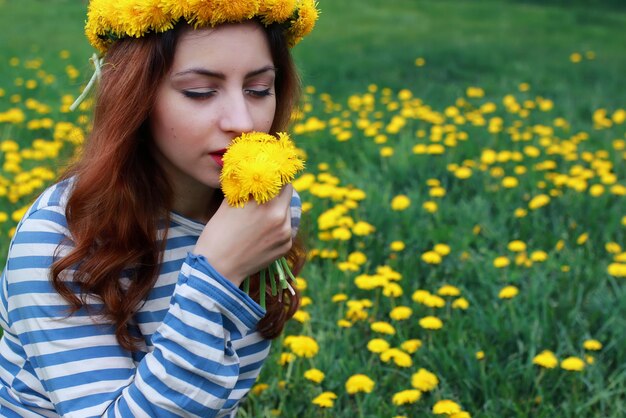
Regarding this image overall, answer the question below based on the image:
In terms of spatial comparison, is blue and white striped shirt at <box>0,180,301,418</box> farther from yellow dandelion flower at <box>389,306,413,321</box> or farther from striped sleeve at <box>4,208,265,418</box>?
yellow dandelion flower at <box>389,306,413,321</box>

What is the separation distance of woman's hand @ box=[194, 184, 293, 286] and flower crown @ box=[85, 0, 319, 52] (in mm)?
310

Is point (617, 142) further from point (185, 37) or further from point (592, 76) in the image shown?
point (185, 37)

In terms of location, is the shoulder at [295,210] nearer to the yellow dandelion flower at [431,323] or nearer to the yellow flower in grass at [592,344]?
the yellow dandelion flower at [431,323]

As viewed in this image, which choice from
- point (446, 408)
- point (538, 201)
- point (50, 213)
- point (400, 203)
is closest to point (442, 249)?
point (400, 203)

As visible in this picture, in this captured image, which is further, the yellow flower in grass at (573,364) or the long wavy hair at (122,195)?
the yellow flower in grass at (573,364)

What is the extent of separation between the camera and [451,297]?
2.55 m

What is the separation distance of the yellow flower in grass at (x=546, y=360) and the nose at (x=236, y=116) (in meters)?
1.09

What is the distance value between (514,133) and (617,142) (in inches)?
19.5

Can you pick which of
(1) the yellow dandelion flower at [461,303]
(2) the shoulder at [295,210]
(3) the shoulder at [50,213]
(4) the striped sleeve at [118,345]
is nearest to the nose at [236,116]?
(4) the striped sleeve at [118,345]

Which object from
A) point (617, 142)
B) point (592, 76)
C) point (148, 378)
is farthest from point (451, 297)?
point (592, 76)

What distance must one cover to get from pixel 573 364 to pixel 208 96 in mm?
1207

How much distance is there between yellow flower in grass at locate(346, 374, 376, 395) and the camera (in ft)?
6.45

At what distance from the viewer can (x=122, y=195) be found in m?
1.45

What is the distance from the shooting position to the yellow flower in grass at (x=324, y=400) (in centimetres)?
189
